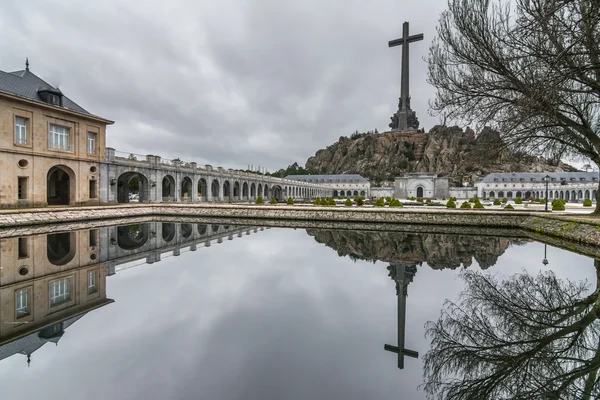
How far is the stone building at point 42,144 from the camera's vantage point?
68.3ft

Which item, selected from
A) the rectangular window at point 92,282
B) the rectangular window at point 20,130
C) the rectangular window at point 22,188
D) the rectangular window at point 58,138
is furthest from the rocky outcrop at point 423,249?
the rectangular window at point 58,138

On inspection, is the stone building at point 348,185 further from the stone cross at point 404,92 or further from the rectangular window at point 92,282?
the rectangular window at point 92,282

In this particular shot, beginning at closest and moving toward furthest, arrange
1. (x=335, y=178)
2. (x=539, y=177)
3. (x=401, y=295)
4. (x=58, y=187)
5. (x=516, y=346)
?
(x=516, y=346) → (x=401, y=295) → (x=58, y=187) → (x=539, y=177) → (x=335, y=178)

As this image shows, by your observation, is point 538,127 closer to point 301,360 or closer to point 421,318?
point 421,318

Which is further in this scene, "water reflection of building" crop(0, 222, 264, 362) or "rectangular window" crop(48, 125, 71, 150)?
"rectangular window" crop(48, 125, 71, 150)

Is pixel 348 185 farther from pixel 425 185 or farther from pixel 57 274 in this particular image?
pixel 57 274

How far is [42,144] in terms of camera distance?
22.9 meters

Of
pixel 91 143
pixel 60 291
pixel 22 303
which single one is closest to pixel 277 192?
pixel 91 143

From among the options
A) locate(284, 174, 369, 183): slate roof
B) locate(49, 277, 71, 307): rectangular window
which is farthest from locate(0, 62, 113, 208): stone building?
locate(284, 174, 369, 183): slate roof

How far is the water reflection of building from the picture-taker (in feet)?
14.0

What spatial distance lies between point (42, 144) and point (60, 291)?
23.1 m

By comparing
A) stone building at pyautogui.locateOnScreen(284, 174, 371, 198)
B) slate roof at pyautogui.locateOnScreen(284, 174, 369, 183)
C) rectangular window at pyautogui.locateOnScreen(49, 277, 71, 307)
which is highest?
slate roof at pyautogui.locateOnScreen(284, 174, 369, 183)

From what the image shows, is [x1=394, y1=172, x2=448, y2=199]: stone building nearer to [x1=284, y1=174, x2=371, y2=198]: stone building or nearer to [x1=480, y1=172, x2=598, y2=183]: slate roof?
[x1=480, y1=172, x2=598, y2=183]: slate roof

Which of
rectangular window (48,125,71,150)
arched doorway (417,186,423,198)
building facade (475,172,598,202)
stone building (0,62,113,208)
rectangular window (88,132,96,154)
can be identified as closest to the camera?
stone building (0,62,113,208)
